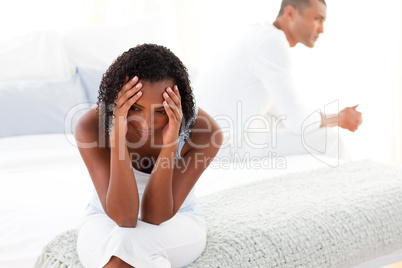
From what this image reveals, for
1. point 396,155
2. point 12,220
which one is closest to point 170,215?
point 12,220

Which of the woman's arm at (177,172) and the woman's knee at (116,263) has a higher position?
the woman's arm at (177,172)

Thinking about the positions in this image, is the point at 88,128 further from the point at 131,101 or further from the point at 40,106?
the point at 40,106

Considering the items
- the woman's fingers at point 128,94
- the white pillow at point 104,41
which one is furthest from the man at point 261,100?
the woman's fingers at point 128,94

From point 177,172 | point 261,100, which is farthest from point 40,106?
point 177,172

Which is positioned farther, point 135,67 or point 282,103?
point 282,103

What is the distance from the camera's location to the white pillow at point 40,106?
223 cm

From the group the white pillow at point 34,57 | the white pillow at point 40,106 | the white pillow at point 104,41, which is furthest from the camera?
the white pillow at point 104,41

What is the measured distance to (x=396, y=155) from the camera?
334cm

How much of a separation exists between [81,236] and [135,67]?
41 cm

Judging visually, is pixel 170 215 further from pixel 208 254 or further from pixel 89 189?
pixel 89 189

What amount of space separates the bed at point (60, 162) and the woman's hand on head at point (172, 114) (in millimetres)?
274

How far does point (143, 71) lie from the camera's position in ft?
3.65

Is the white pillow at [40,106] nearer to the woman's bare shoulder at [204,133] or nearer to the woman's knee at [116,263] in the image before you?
the woman's bare shoulder at [204,133]

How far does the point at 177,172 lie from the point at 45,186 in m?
0.60
